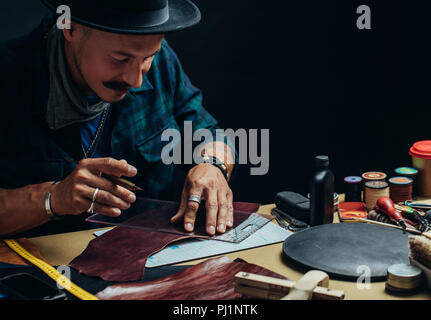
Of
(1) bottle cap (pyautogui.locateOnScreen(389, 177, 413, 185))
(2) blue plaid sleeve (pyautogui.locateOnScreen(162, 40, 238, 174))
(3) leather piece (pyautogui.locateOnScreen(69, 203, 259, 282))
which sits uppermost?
(2) blue plaid sleeve (pyautogui.locateOnScreen(162, 40, 238, 174))

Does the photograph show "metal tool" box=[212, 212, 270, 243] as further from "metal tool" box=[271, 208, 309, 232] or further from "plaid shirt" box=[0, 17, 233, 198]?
"plaid shirt" box=[0, 17, 233, 198]

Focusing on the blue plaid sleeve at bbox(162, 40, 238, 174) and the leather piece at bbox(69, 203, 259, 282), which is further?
the blue plaid sleeve at bbox(162, 40, 238, 174)

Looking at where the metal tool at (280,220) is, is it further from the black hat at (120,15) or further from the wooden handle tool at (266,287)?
the black hat at (120,15)

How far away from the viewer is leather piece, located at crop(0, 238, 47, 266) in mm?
1368

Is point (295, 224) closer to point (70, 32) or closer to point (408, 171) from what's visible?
point (408, 171)

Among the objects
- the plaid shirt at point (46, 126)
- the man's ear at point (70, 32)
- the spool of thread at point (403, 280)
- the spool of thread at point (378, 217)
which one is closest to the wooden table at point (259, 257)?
the spool of thread at point (403, 280)

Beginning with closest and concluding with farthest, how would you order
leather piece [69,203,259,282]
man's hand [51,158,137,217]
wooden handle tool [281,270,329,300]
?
wooden handle tool [281,270,329,300] < leather piece [69,203,259,282] < man's hand [51,158,137,217]

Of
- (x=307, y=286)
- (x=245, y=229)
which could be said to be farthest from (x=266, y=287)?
(x=245, y=229)

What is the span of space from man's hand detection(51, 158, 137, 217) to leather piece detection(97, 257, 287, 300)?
288mm

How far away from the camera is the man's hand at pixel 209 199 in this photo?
5.10 feet

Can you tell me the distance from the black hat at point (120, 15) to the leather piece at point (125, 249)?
60 cm

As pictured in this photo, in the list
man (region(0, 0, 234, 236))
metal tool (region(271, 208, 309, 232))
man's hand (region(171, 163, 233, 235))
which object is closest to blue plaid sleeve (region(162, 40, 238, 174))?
man (region(0, 0, 234, 236))
